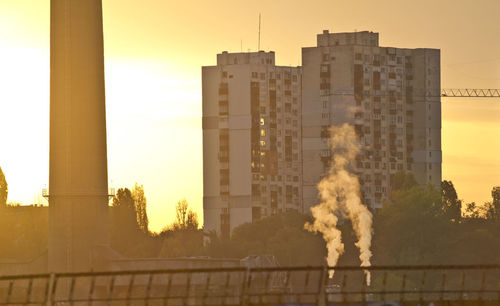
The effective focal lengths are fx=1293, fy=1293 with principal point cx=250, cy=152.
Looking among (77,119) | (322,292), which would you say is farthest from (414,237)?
(322,292)

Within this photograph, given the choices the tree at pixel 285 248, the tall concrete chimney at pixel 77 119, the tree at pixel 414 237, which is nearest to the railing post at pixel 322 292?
the tall concrete chimney at pixel 77 119

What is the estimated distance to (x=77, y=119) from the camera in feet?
387

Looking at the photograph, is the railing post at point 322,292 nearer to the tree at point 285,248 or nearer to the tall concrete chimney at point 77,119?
the tall concrete chimney at point 77,119

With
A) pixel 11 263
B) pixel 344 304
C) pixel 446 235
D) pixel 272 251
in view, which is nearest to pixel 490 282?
pixel 446 235

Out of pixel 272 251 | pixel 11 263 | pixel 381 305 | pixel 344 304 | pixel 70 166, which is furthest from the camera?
pixel 272 251

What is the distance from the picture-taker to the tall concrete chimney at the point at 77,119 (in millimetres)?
117750

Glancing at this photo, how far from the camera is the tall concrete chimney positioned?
117750mm

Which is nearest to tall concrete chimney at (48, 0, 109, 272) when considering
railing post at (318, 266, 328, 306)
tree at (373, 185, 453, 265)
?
tree at (373, 185, 453, 265)

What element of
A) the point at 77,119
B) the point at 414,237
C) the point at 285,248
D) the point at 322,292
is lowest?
the point at 285,248

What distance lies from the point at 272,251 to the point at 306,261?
547 cm

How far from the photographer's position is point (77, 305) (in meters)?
119

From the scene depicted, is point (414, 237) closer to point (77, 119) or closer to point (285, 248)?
point (285, 248)

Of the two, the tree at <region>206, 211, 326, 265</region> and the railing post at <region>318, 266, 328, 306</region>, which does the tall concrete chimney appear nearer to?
the tree at <region>206, 211, 326, 265</region>

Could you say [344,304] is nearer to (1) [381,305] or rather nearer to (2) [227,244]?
(1) [381,305]
